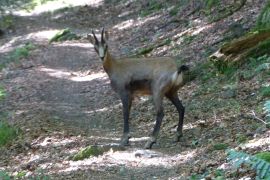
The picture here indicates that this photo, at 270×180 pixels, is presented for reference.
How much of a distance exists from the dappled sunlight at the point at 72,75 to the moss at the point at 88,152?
7647 millimetres

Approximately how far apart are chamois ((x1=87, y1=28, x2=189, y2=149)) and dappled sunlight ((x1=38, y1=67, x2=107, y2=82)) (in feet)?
22.2

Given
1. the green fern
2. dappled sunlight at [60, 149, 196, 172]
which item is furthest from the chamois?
the green fern

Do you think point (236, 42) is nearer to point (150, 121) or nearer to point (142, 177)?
point (150, 121)

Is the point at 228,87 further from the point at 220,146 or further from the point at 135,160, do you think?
the point at 135,160

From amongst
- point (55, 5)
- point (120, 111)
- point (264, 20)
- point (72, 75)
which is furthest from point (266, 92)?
point (55, 5)

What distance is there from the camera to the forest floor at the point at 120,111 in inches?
333

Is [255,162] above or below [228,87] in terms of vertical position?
above

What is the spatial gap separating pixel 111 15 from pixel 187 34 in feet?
40.9

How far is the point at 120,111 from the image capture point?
1304 centimetres

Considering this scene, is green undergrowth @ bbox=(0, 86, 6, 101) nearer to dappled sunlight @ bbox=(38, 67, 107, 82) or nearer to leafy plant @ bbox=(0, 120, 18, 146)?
dappled sunlight @ bbox=(38, 67, 107, 82)

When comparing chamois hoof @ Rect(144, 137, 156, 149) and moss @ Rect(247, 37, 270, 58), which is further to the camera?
moss @ Rect(247, 37, 270, 58)

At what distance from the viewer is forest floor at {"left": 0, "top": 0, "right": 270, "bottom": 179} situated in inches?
333

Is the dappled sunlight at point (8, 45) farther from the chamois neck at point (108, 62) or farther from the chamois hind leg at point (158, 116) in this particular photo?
the chamois hind leg at point (158, 116)

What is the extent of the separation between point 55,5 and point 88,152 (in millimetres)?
27580
